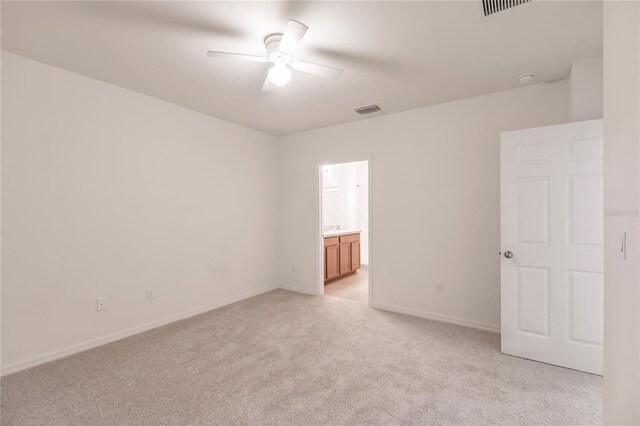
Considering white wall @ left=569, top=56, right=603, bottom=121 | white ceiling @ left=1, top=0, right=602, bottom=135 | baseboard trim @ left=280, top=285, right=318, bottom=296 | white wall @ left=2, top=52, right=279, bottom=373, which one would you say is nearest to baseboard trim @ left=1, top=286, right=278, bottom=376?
white wall @ left=2, top=52, right=279, bottom=373

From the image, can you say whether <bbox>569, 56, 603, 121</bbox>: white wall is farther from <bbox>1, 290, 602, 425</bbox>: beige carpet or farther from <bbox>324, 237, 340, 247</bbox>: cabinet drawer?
<bbox>324, 237, 340, 247</bbox>: cabinet drawer

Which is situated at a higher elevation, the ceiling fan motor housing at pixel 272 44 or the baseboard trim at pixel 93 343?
the ceiling fan motor housing at pixel 272 44

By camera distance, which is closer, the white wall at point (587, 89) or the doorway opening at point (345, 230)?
the white wall at point (587, 89)

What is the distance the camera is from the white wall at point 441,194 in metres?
3.18

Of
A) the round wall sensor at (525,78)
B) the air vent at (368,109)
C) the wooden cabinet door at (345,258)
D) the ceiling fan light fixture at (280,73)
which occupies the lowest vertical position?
the wooden cabinet door at (345,258)

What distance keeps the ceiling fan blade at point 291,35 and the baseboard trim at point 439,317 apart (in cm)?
315

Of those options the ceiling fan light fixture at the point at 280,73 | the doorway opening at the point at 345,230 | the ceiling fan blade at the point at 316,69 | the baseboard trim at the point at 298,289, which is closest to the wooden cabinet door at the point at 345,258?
the doorway opening at the point at 345,230

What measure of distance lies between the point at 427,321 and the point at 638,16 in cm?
329

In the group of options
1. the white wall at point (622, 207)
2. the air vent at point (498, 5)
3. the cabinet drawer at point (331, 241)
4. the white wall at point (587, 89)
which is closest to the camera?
the white wall at point (622, 207)

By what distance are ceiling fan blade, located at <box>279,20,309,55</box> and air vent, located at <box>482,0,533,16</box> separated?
1.10m

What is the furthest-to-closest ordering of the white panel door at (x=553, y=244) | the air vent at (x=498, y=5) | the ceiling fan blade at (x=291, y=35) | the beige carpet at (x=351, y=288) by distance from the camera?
1. the beige carpet at (x=351, y=288)
2. the white panel door at (x=553, y=244)
3. the air vent at (x=498, y=5)
4. the ceiling fan blade at (x=291, y=35)

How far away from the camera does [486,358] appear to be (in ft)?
8.53

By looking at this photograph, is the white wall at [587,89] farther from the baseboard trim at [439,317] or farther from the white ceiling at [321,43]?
the baseboard trim at [439,317]

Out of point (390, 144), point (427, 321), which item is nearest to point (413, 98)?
point (390, 144)
